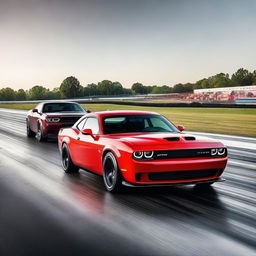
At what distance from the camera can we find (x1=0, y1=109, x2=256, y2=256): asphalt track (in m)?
4.72

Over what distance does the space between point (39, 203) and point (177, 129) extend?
296 centimetres

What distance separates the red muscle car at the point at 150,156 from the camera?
22.7 ft

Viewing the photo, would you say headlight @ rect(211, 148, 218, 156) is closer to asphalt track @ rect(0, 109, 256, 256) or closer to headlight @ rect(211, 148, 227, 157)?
headlight @ rect(211, 148, 227, 157)

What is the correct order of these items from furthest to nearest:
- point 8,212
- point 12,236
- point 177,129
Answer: point 177,129, point 8,212, point 12,236

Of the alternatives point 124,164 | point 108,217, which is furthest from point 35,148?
point 108,217

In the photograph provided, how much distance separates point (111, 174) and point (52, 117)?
9.08 meters

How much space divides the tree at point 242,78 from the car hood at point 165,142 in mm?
174414

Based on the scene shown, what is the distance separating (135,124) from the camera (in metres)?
8.41

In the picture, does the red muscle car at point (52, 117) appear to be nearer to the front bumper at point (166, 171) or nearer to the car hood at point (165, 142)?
the car hood at point (165, 142)

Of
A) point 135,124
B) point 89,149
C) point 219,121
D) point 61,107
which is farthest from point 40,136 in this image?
point 219,121

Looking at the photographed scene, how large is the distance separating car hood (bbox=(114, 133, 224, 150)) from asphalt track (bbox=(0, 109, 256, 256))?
29.9 inches

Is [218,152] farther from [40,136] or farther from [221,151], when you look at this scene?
[40,136]

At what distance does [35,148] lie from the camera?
46.3ft

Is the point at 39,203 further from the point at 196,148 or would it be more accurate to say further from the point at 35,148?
the point at 35,148
